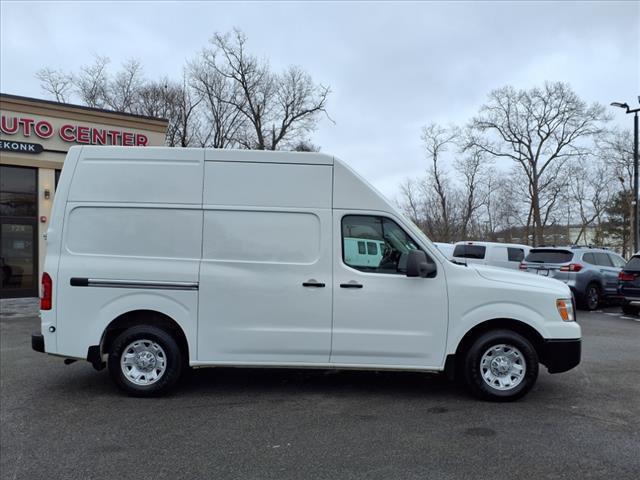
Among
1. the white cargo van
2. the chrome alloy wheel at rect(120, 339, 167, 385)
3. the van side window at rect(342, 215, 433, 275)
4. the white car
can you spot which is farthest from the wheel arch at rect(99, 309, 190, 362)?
the white car

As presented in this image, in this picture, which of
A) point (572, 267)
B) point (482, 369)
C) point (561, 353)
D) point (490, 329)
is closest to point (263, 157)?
point (490, 329)

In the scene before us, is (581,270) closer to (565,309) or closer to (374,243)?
(565,309)

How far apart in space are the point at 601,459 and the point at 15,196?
15.8 meters

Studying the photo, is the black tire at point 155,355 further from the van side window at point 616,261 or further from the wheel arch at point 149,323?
the van side window at point 616,261

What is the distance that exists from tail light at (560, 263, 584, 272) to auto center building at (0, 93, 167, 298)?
14.5m

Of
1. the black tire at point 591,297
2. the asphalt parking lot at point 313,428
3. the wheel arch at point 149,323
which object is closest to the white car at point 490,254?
the black tire at point 591,297

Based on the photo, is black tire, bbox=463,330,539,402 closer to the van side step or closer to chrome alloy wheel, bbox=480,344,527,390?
chrome alloy wheel, bbox=480,344,527,390

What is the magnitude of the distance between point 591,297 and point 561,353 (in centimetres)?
981

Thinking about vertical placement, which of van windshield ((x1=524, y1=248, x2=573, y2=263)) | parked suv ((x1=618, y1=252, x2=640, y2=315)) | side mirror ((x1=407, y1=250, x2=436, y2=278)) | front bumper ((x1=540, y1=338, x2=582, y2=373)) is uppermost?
van windshield ((x1=524, y1=248, x2=573, y2=263))

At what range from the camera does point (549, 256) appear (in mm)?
13828

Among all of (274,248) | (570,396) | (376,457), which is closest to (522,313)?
(570,396)

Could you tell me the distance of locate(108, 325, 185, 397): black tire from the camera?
514 centimetres

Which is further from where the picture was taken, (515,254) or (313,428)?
(515,254)

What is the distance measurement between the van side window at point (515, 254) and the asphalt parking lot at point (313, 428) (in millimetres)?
10501
